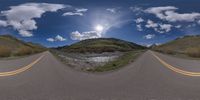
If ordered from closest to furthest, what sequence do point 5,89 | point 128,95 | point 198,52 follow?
point 128,95, point 5,89, point 198,52

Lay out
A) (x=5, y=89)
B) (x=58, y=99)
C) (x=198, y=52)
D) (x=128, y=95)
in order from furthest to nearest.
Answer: (x=198, y=52) → (x=5, y=89) → (x=128, y=95) → (x=58, y=99)

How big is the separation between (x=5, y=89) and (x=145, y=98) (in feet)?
14.3

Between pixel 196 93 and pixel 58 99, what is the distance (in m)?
3.65

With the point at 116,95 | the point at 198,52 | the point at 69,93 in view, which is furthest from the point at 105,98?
the point at 198,52

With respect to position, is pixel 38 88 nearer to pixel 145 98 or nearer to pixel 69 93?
pixel 69 93

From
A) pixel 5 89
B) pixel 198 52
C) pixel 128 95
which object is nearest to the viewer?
pixel 128 95

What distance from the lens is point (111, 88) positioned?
12.3 m

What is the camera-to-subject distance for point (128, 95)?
34.3 ft

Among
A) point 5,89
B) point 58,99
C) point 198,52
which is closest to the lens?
point 58,99

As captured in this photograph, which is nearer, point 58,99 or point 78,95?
point 58,99

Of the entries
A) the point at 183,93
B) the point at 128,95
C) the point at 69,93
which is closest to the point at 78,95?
the point at 69,93

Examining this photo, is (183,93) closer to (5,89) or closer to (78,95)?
(78,95)

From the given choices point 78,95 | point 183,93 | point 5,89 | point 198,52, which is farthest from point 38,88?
point 198,52

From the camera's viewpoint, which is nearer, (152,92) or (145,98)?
(145,98)
